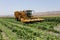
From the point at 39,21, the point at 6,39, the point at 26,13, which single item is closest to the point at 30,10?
the point at 26,13

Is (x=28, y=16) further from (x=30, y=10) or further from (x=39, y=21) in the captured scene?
(x=39, y=21)

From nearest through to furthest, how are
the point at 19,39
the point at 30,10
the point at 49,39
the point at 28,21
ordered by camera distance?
the point at 49,39 → the point at 19,39 → the point at 28,21 → the point at 30,10

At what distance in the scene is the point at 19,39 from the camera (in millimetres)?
12508

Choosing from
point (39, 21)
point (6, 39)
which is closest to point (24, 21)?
point (39, 21)

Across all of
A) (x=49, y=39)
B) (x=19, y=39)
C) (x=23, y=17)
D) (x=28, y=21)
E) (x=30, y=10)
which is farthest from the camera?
(x=30, y=10)

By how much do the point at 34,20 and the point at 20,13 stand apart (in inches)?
173

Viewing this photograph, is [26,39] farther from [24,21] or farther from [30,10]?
[30,10]

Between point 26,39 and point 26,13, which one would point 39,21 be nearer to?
point 26,13

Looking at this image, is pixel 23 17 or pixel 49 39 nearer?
pixel 49 39

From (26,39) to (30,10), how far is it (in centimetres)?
1805

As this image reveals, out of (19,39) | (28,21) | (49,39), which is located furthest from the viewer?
(28,21)

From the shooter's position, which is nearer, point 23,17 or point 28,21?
point 28,21

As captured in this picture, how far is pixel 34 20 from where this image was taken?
2545 cm

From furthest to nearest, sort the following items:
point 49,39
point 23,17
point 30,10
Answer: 1. point 30,10
2. point 23,17
3. point 49,39
